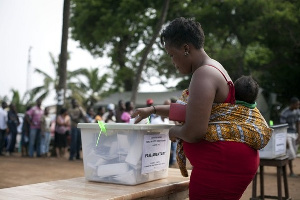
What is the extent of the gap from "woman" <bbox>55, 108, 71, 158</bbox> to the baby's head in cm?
984

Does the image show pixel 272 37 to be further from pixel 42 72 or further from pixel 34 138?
pixel 42 72

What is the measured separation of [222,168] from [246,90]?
0.43 m

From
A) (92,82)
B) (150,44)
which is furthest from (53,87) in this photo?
(150,44)

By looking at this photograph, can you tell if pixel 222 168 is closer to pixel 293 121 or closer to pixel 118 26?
pixel 293 121

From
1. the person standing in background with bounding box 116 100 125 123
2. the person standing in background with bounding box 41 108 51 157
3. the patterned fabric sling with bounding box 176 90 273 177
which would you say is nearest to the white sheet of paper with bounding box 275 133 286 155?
the patterned fabric sling with bounding box 176 90 273 177

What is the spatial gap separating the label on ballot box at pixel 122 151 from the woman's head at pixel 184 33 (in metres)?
0.55

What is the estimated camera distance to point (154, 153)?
2.31 metres

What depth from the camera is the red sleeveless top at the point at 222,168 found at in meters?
1.76

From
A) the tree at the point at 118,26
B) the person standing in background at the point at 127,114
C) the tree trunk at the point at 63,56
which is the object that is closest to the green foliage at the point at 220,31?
the tree at the point at 118,26

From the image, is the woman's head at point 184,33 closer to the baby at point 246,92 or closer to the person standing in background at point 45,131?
the baby at point 246,92

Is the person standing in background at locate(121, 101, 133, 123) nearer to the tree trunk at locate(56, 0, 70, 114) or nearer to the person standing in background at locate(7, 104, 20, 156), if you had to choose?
the tree trunk at locate(56, 0, 70, 114)

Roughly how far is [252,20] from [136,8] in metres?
4.81

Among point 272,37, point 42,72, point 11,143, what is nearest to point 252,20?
point 272,37

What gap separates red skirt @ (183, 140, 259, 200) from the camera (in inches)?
69.2
